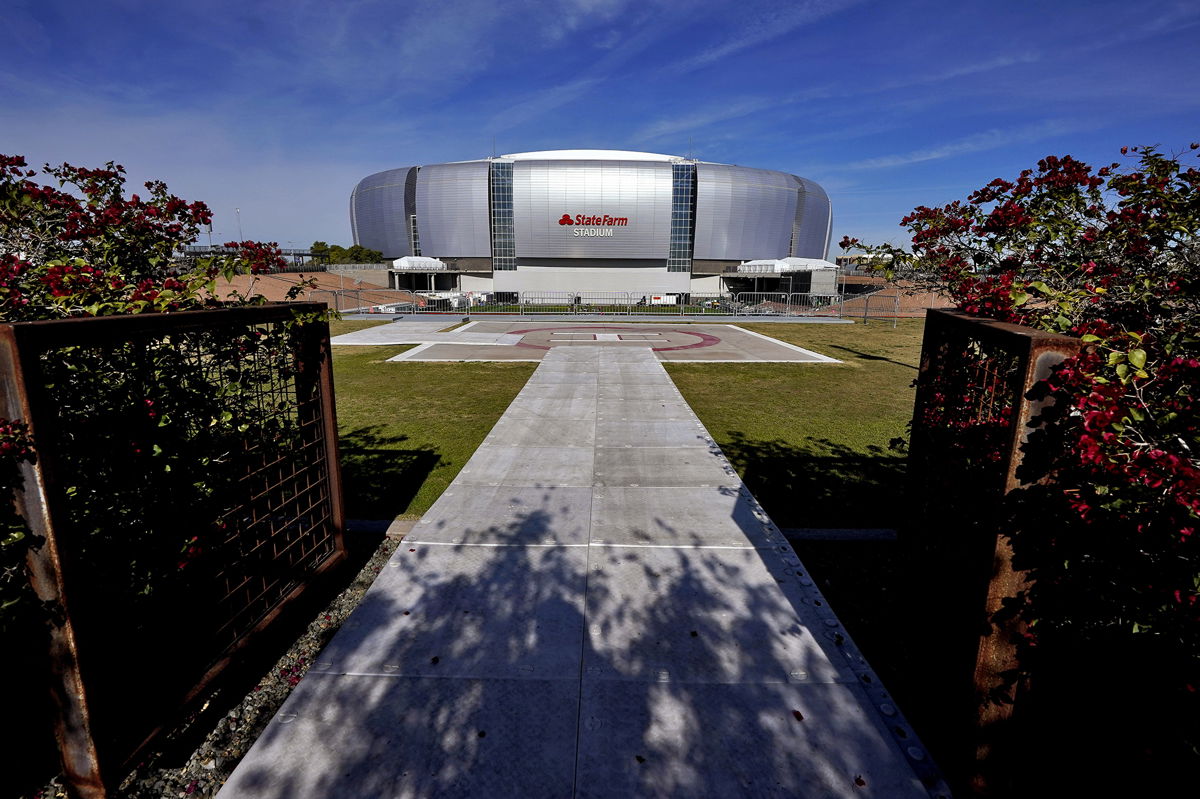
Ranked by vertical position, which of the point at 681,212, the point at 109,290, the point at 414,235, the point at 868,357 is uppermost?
the point at 681,212

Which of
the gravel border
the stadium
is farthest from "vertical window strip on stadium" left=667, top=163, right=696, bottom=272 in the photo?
the gravel border

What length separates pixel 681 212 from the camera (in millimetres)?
63156

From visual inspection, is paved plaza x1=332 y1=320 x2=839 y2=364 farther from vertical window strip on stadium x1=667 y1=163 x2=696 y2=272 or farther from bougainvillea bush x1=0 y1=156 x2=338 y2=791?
vertical window strip on stadium x1=667 y1=163 x2=696 y2=272

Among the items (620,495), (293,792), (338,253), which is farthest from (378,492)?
(338,253)

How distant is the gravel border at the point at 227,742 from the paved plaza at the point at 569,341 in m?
13.0

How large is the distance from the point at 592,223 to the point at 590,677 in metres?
62.7

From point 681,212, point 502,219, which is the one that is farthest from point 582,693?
point 502,219

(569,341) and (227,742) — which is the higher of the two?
(569,341)

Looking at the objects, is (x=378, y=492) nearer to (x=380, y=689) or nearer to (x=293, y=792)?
(x=380, y=689)

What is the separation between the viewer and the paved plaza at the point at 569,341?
17.3 meters

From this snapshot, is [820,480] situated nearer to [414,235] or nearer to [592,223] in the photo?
[592,223]

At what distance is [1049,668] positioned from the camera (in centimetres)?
237

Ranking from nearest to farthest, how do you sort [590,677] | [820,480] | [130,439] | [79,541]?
[79,541] < [130,439] < [590,677] < [820,480]

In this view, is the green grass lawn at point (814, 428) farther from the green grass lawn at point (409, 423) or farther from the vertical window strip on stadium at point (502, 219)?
the vertical window strip on stadium at point (502, 219)
